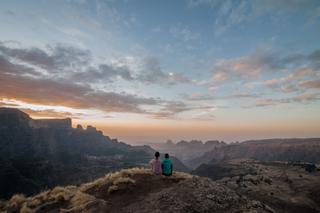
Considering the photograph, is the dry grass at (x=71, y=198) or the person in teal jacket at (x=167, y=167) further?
the person in teal jacket at (x=167, y=167)

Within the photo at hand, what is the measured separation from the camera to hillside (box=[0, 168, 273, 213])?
14.1m

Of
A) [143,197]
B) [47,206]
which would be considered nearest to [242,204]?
[143,197]

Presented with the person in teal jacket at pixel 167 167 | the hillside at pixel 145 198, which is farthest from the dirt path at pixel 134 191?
the person in teal jacket at pixel 167 167

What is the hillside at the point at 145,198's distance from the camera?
14062mm

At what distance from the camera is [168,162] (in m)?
21.0

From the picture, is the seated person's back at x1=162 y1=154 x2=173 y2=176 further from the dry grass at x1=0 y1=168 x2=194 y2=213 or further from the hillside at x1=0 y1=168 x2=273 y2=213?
the hillside at x1=0 y1=168 x2=273 y2=213

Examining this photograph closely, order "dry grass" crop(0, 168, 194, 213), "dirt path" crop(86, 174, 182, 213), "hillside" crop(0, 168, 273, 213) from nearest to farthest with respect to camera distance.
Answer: "hillside" crop(0, 168, 273, 213) < "dirt path" crop(86, 174, 182, 213) < "dry grass" crop(0, 168, 194, 213)

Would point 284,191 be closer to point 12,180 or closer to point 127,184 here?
point 127,184

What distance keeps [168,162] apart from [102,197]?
6449mm

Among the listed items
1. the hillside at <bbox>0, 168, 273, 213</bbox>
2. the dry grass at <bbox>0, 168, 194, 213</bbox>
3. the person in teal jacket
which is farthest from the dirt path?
the person in teal jacket

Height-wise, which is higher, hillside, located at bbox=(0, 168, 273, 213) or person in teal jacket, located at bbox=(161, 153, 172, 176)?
person in teal jacket, located at bbox=(161, 153, 172, 176)

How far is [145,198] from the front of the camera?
15.7 metres

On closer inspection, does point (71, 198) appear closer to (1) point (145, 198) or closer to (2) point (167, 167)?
(1) point (145, 198)

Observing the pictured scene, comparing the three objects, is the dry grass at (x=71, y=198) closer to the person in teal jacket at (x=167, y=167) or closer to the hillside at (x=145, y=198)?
the hillside at (x=145, y=198)
